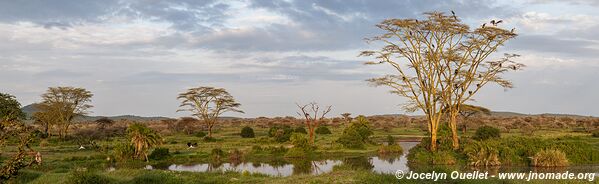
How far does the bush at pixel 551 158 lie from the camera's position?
1141 inches

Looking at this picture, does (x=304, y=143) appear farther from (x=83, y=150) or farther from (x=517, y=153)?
(x=83, y=150)

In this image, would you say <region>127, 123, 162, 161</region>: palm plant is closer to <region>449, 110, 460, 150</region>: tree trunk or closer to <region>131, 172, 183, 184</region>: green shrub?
<region>131, 172, 183, 184</region>: green shrub

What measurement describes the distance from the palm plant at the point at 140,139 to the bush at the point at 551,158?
960 inches

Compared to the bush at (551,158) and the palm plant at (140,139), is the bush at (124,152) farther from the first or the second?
the bush at (551,158)

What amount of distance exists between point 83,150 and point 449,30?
30240 mm

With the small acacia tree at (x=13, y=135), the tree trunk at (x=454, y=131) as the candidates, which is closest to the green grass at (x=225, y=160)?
the tree trunk at (x=454, y=131)

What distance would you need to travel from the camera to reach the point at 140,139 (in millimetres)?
35750

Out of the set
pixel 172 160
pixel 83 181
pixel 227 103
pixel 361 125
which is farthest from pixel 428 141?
pixel 227 103

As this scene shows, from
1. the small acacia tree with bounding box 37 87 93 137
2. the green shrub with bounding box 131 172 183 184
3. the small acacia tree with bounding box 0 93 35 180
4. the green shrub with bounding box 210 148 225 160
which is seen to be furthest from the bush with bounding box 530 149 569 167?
the small acacia tree with bounding box 37 87 93 137

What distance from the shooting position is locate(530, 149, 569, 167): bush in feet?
95.0

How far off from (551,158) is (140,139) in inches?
997

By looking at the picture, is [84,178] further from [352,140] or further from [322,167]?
[352,140]

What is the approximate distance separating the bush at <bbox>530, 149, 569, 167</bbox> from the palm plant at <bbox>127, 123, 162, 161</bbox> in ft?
80.0

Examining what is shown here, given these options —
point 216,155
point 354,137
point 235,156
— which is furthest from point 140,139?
point 354,137
